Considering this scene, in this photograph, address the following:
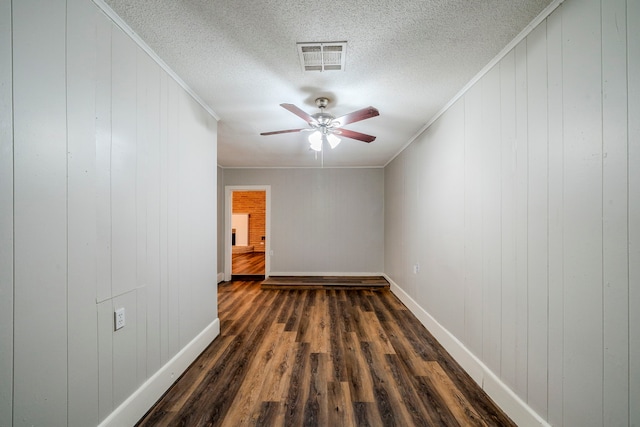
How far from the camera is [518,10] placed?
140 cm

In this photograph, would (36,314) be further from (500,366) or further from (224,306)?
(224,306)

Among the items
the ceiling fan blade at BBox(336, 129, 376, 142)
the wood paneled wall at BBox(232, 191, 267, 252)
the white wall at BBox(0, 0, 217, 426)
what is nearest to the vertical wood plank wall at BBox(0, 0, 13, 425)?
the white wall at BBox(0, 0, 217, 426)

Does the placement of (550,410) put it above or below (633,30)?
below

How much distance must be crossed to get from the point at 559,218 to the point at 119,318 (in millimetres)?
2532

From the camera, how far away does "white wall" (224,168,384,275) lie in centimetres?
548

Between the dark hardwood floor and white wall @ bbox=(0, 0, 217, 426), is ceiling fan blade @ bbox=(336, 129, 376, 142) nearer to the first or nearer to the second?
white wall @ bbox=(0, 0, 217, 426)

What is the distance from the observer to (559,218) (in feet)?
4.29

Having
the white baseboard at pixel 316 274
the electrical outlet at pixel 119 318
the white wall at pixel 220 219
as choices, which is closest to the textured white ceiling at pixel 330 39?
the electrical outlet at pixel 119 318

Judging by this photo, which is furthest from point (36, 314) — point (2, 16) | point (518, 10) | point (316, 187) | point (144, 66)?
point (316, 187)

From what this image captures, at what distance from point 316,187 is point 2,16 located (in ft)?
15.5

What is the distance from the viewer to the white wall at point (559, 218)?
3.36 feet

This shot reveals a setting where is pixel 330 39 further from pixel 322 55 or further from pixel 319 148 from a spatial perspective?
pixel 319 148

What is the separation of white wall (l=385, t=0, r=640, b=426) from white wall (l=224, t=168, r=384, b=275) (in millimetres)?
3141

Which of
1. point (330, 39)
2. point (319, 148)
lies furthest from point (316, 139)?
point (330, 39)
